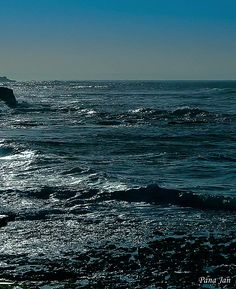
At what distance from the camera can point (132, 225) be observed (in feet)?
49.2

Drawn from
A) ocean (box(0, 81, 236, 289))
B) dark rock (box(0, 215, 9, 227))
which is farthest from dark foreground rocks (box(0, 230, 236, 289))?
dark rock (box(0, 215, 9, 227))

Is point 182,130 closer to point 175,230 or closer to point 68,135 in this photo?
point 68,135

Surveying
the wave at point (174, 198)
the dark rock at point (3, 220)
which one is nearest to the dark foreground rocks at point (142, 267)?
the dark rock at point (3, 220)

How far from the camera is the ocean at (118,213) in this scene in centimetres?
1126

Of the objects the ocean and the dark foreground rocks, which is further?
the ocean

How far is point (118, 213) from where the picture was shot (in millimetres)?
16500

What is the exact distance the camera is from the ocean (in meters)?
11.3

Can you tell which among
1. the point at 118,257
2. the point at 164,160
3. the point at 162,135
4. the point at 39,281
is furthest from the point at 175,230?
the point at 162,135

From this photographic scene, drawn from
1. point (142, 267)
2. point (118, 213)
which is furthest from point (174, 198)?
point (142, 267)

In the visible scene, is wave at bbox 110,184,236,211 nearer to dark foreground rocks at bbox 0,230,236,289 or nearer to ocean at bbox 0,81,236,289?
ocean at bbox 0,81,236,289

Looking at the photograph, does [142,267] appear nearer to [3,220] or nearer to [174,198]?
[3,220]

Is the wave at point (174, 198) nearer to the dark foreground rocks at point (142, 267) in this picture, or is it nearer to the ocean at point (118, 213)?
the ocean at point (118, 213)

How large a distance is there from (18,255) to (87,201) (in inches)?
233

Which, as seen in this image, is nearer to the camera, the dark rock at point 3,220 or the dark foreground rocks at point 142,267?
the dark foreground rocks at point 142,267
